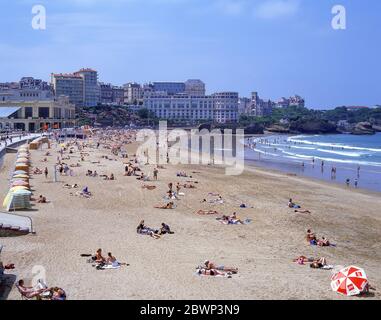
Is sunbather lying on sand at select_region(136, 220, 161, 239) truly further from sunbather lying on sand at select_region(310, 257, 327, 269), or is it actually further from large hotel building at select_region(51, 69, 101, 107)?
large hotel building at select_region(51, 69, 101, 107)

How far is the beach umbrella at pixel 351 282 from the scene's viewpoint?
8844mm

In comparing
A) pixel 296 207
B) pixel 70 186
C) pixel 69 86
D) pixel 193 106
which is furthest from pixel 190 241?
pixel 193 106

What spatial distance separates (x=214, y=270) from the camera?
9.76 m

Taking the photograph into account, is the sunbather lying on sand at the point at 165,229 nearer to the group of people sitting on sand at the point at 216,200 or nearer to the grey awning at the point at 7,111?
the group of people sitting on sand at the point at 216,200

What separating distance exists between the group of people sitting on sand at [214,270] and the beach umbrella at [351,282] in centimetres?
183

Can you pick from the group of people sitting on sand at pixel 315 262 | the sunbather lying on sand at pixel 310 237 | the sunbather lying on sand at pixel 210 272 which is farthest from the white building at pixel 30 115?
the sunbather lying on sand at pixel 210 272

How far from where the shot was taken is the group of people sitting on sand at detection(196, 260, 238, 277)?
968cm

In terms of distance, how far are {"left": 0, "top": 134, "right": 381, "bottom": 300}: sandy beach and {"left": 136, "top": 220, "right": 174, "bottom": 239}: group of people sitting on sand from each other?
0.60 ft

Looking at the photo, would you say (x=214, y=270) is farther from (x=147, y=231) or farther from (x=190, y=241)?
(x=147, y=231)

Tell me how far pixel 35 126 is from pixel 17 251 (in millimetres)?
59944

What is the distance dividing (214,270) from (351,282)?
233 cm

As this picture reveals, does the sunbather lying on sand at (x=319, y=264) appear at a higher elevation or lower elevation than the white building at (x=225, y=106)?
lower

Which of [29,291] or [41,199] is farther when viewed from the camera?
[41,199]
